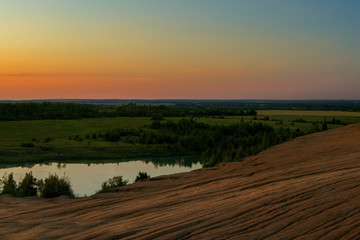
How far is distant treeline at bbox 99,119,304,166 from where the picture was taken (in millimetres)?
49681

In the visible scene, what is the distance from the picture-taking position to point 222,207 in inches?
161

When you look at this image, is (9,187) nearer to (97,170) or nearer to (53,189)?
(53,189)

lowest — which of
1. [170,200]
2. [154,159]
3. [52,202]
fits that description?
[154,159]

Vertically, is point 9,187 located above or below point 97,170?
above

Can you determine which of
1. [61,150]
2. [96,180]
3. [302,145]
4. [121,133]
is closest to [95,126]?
[121,133]

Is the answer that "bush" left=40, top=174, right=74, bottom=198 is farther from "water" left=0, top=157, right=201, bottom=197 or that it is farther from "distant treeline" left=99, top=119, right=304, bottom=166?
"distant treeline" left=99, top=119, right=304, bottom=166

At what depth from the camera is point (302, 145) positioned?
796 centimetres

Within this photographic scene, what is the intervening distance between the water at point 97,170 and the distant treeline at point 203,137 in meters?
6.13

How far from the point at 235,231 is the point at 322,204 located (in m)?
1.18

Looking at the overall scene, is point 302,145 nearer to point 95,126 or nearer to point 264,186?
point 264,186

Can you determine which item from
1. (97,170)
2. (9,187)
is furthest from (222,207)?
(97,170)

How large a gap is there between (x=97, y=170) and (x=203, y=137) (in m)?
26.3

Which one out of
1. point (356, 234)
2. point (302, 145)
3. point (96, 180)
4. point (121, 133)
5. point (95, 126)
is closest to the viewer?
point (356, 234)

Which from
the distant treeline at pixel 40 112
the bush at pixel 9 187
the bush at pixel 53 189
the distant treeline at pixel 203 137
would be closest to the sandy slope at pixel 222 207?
the bush at pixel 9 187
